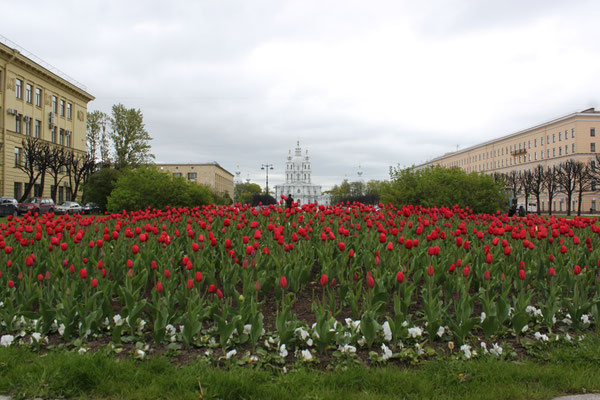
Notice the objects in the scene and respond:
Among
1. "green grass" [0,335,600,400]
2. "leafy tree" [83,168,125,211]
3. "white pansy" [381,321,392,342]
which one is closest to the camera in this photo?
"green grass" [0,335,600,400]

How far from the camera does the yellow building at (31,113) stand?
142 ft

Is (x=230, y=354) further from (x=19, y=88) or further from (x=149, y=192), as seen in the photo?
(x=19, y=88)

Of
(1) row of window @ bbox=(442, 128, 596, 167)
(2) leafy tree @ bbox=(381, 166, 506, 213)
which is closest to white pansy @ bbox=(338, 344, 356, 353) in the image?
(2) leafy tree @ bbox=(381, 166, 506, 213)

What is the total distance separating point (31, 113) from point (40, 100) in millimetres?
2712

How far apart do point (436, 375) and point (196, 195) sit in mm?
22834

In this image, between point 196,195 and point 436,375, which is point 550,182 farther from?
point 436,375

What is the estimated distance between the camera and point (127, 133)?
63375 mm

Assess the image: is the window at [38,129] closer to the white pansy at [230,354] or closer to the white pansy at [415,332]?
the white pansy at [230,354]

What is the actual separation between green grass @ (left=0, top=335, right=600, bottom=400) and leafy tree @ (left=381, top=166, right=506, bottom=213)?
1676cm

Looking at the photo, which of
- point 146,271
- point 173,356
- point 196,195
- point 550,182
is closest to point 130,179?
point 196,195

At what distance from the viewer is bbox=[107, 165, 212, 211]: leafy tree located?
24.2m

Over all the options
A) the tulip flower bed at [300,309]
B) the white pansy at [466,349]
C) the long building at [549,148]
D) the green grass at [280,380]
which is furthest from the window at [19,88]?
the white pansy at [466,349]

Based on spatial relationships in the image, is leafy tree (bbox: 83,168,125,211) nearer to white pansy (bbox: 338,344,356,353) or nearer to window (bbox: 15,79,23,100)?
window (bbox: 15,79,23,100)

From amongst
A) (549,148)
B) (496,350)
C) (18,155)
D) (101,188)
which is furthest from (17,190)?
(549,148)
